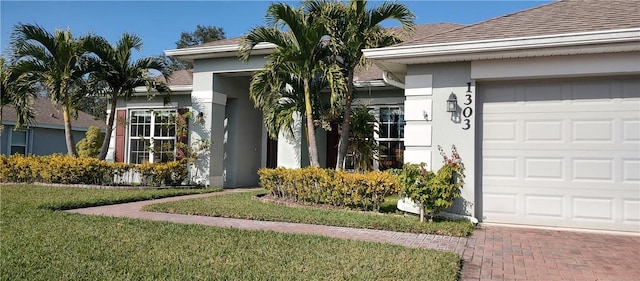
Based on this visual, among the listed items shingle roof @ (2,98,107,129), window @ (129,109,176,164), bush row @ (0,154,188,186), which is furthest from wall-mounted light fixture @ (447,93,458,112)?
shingle roof @ (2,98,107,129)

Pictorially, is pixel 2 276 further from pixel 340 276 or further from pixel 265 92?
pixel 265 92

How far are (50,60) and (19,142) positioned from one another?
34.0 ft

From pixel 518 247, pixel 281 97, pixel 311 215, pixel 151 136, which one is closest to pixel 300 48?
pixel 281 97

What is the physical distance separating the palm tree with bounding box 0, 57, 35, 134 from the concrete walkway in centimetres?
738

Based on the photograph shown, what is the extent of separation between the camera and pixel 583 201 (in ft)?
22.2

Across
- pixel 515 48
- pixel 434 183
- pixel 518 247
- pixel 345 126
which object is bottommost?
pixel 518 247

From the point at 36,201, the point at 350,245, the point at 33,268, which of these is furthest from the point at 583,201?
the point at 36,201

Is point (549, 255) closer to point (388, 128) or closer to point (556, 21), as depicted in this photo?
point (556, 21)

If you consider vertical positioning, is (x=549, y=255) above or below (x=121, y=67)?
below

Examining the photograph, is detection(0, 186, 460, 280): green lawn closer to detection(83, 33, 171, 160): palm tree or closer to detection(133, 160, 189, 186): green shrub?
detection(133, 160, 189, 186): green shrub

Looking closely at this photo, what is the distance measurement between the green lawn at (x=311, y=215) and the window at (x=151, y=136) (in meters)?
5.31

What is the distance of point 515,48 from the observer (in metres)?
6.64

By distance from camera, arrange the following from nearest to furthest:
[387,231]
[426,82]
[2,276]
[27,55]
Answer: [2,276] < [387,231] < [426,82] < [27,55]

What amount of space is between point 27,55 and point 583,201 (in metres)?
14.1
